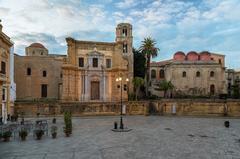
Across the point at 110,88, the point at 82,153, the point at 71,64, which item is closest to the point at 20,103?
the point at 71,64

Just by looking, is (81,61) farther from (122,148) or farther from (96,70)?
(122,148)

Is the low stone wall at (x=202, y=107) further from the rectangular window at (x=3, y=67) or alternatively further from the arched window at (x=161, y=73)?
the rectangular window at (x=3, y=67)

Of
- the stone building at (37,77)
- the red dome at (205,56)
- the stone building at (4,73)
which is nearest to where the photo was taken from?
the stone building at (4,73)

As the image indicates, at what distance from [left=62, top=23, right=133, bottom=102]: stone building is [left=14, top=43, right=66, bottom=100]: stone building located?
4.19 meters

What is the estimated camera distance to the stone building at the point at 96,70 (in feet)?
115

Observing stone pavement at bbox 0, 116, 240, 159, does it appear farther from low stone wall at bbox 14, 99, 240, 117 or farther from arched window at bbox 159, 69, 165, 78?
arched window at bbox 159, 69, 165, 78

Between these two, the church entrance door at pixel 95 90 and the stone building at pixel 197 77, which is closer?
the church entrance door at pixel 95 90

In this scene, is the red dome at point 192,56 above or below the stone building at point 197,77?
above

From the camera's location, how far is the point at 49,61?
38344 millimetres

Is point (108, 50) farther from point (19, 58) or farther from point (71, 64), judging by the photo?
point (19, 58)

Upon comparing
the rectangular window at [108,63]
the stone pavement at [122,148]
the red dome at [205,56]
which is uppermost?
the red dome at [205,56]

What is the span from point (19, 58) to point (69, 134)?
26.5 m

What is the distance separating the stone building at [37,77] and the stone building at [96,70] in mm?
4188

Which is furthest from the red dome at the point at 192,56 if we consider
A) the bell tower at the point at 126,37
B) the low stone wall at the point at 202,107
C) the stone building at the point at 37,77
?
the stone building at the point at 37,77
